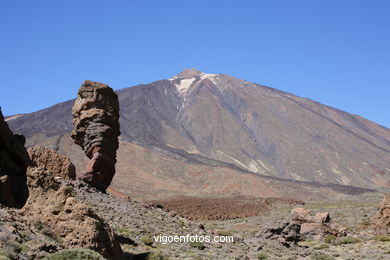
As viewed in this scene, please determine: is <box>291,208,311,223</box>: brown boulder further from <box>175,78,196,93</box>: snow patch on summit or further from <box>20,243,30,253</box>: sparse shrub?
<box>175,78,196,93</box>: snow patch on summit

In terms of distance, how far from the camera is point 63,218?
11445 millimetres

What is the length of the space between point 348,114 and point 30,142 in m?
140

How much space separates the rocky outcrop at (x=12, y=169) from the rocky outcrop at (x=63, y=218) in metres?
1.19

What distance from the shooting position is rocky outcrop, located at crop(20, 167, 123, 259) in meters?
10.9

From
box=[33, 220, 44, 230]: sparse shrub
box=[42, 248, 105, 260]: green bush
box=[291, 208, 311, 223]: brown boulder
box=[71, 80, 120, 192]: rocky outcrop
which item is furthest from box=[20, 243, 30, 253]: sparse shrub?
box=[291, 208, 311, 223]: brown boulder

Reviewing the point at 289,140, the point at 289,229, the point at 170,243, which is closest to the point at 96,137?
the point at 170,243

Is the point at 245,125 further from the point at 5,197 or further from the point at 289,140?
the point at 5,197

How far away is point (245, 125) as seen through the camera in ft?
492

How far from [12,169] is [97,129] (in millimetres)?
9592

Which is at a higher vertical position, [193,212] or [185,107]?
[185,107]

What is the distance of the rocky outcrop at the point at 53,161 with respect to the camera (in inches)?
884

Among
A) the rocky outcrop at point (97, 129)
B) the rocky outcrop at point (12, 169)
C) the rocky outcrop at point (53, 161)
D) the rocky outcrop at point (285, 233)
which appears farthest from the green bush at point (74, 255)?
the rocky outcrop at point (285, 233)

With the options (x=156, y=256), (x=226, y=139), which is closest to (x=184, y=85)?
(x=226, y=139)

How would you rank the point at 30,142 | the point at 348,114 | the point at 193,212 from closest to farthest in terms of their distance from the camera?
the point at 193,212 → the point at 30,142 → the point at 348,114
